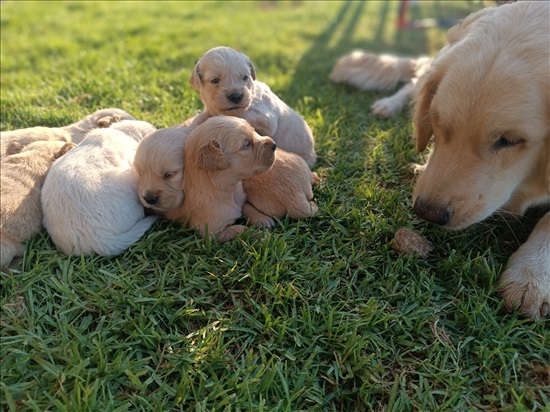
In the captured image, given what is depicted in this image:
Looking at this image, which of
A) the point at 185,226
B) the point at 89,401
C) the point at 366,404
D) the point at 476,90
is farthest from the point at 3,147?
the point at 476,90

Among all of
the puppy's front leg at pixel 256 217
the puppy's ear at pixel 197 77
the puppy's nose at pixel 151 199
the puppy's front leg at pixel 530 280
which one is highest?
the puppy's ear at pixel 197 77

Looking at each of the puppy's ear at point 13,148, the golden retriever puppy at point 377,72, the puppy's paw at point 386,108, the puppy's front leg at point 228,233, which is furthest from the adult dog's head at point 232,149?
the golden retriever puppy at point 377,72

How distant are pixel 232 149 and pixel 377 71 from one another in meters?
3.57

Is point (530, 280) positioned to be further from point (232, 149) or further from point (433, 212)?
point (232, 149)

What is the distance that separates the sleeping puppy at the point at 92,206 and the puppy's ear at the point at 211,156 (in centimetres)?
57

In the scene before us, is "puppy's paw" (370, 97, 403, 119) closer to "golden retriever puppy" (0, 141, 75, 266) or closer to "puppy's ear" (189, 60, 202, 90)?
"puppy's ear" (189, 60, 202, 90)

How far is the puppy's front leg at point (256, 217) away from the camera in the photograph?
9.50 ft

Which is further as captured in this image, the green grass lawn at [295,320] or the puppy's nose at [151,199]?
the puppy's nose at [151,199]

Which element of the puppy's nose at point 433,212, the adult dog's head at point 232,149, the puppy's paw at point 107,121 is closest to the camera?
the puppy's nose at point 433,212

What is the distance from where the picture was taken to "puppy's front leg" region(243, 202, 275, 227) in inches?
114

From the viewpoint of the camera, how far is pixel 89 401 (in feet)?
6.08

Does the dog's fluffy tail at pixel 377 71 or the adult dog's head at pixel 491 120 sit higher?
the adult dog's head at pixel 491 120

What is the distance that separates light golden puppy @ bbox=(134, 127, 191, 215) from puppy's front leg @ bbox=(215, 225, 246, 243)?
33 centimetres

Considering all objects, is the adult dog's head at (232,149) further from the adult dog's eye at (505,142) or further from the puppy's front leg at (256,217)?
the adult dog's eye at (505,142)
